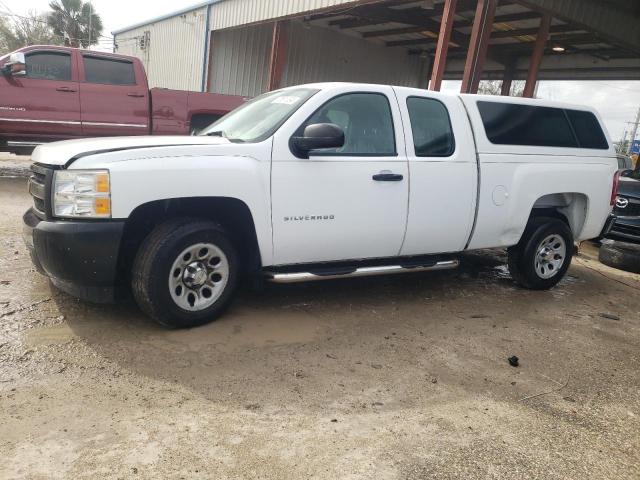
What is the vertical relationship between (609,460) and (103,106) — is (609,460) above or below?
below

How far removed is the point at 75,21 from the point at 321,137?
115ft

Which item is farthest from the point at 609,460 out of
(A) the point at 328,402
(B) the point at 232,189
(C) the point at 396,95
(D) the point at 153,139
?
(D) the point at 153,139

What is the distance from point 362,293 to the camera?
495cm

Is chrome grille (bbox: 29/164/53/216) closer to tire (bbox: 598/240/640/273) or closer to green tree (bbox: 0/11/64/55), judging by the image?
tire (bbox: 598/240/640/273)

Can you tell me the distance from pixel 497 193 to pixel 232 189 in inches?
103

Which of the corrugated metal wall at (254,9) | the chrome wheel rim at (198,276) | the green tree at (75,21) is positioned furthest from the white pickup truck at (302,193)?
the green tree at (75,21)

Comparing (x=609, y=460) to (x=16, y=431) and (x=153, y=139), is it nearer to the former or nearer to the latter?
(x=16, y=431)

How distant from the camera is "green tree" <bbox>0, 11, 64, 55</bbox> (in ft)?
109

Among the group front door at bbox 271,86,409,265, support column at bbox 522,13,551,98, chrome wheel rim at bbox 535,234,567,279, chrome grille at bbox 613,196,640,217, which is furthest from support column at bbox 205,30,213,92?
chrome wheel rim at bbox 535,234,567,279

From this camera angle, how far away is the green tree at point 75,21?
3192 centimetres

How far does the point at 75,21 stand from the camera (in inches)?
1270

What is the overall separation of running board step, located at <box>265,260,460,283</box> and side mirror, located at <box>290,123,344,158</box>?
96cm

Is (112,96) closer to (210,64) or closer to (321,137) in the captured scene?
(321,137)

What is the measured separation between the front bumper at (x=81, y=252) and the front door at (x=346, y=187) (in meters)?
1.15
